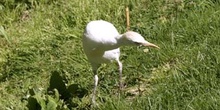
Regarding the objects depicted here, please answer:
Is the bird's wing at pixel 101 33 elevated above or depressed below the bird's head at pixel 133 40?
below

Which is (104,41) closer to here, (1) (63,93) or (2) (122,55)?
(1) (63,93)

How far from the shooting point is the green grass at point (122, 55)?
3.34m

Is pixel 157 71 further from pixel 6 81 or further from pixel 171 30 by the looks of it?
pixel 6 81

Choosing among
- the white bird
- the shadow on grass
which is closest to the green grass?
the shadow on grass

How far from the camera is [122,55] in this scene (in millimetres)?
3898

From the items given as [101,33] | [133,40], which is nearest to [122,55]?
[101,33]

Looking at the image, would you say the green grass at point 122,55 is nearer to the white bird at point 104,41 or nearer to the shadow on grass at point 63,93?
the shadow on grass at point 63,93

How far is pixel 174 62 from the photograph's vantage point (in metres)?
3.72

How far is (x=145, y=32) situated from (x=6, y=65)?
990 mm

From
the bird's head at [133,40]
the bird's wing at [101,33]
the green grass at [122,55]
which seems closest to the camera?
the bird's head at [133,40]

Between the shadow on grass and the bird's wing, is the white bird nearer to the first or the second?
the bird's wing

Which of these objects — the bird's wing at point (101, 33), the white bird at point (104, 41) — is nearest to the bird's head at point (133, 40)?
the white bird at point (104, 41)

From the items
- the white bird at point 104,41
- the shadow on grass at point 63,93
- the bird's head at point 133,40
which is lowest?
the shadow on grass at point 63,93

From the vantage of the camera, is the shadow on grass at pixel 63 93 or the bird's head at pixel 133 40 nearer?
the bird's head at pixel 133 40
